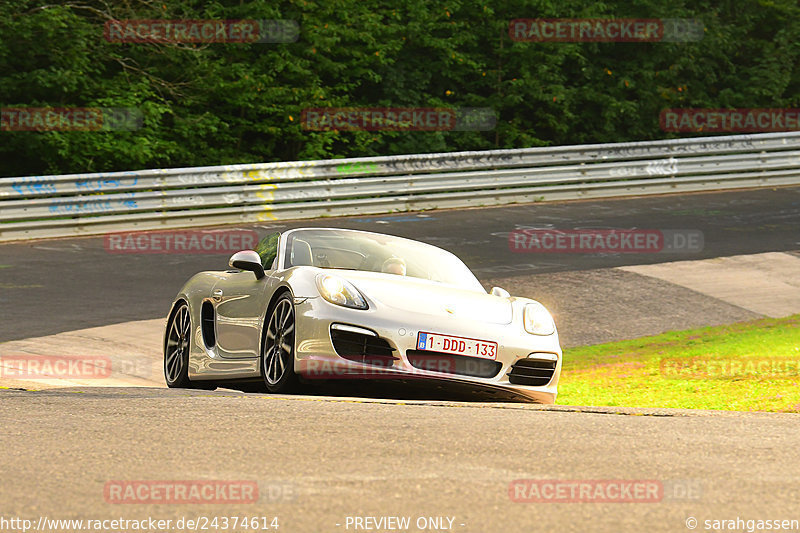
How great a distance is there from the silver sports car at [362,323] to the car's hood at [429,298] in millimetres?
11

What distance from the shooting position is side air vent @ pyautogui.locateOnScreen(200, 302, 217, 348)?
9.62 metres

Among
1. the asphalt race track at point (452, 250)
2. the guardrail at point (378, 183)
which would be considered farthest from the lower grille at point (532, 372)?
the guardrail at point (378, 183)

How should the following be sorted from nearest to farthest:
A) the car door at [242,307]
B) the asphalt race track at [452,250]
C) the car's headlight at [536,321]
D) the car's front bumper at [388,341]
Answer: the car's front bumper at [388,341]
the car's headlight at [536,321]
the car door at [242,307]
the asphalt race track at [452,250]

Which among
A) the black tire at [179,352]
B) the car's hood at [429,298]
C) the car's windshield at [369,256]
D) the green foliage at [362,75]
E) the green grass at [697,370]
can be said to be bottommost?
the green grass at [697,370]

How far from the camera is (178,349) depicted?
1022cm

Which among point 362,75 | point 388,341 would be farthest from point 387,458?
point 362,75

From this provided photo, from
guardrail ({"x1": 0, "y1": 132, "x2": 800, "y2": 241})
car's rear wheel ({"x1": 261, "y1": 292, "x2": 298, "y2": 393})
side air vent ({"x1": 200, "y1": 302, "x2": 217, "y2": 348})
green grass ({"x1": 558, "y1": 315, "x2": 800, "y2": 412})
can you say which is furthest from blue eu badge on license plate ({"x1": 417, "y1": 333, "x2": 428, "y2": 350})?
guardrail ({"x1": 0, "y1": 132, "x2": 800, "y2": 241})

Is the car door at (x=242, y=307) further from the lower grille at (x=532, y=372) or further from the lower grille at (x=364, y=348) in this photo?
the lower grille at (x=532, y=372)

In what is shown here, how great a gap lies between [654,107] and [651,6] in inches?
96.6

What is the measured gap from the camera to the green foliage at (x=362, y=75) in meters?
23.1

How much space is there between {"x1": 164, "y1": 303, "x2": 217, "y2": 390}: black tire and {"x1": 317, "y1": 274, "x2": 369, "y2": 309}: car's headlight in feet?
6.30

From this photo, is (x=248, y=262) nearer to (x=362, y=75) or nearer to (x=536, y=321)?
(x=536, y=321)

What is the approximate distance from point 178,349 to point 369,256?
192 cm

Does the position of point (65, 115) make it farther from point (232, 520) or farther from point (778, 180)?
point (232, 520)
